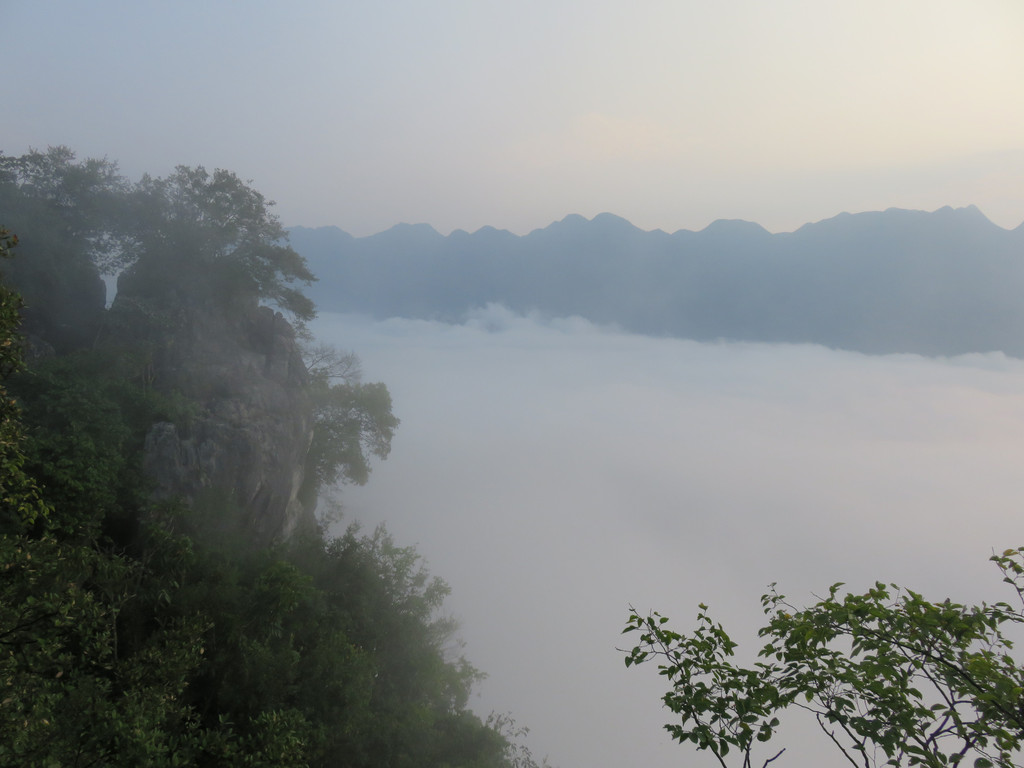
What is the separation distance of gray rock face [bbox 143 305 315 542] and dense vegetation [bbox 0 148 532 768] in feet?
2.29

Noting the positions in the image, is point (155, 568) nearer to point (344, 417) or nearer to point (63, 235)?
point (63, 235)

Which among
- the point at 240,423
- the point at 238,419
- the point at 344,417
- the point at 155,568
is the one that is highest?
the point at 344,417

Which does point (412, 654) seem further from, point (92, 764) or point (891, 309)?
point (891, 309)

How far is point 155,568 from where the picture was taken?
13188 mm

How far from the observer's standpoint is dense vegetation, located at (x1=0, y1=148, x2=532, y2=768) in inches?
300

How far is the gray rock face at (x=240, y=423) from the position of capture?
18516mm

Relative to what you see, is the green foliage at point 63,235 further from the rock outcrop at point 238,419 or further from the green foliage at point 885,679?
the green foliage at point 885,679

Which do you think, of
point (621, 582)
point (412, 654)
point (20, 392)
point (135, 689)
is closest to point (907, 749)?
point (135, 689)

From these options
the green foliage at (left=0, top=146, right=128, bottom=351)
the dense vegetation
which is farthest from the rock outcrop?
the green foliage at (left=0, top=146, right=128, bottom=351)

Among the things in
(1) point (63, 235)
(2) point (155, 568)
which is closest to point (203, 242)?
(1) point (63, 235)

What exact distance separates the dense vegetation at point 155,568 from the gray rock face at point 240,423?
2.29 ft

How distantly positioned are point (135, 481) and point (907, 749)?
2024 centimetres

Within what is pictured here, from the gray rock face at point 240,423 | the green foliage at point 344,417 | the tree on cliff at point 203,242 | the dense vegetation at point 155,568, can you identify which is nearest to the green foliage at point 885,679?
the dense vegetation at point 155,568

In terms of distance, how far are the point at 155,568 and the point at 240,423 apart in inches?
366
